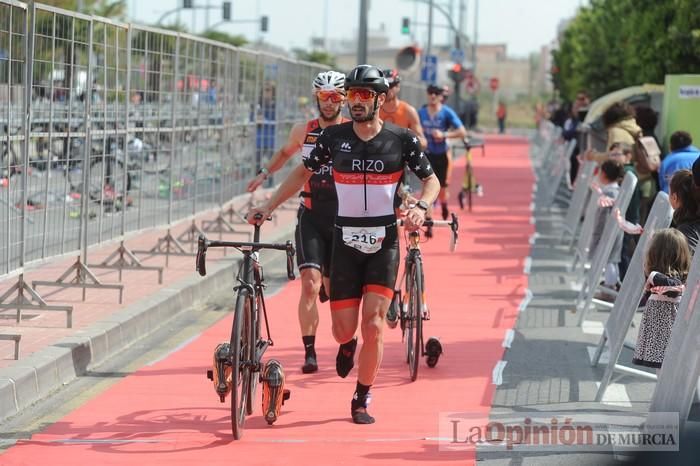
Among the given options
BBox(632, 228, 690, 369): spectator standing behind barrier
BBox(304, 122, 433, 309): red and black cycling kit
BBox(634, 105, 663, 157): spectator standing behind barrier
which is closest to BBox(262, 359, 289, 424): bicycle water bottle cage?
BBox(304, 122, 433, 309): red and black cycling kit

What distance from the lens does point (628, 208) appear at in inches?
574

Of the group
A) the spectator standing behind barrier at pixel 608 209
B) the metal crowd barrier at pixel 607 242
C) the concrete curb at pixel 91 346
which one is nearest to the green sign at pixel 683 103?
the spectator standing behind barrier at pixel 608 209

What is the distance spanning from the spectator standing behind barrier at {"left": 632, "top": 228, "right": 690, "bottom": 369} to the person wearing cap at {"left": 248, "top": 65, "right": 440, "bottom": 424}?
4.51ft

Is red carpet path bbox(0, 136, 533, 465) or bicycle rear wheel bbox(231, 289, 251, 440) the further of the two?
bicycle rear wheel bbox(231, 289, 251, 440)

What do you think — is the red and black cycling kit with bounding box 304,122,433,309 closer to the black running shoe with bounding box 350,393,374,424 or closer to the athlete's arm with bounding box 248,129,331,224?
the athlete's arm with bounding box 248,129,331,224

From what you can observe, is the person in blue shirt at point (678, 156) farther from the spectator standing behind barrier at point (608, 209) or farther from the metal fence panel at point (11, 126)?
the metal fence panel at point (11, 126)

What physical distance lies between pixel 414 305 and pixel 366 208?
192cm

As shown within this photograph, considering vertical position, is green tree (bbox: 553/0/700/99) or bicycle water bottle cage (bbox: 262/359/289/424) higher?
green tree (bbox: 553/0/700/99)

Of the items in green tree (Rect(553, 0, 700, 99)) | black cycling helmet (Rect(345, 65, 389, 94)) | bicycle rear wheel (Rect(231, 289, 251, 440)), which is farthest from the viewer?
green tree (Rect(553, 0, 700, 99))

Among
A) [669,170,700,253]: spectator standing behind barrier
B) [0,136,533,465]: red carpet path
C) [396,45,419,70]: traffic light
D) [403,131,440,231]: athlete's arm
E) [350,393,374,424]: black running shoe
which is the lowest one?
[0,136,533,465]: red carpet path

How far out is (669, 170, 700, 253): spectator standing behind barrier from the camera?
975cm

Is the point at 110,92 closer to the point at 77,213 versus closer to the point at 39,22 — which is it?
the point at 77,213

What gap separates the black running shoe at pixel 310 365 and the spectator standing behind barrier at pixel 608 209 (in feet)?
15.6

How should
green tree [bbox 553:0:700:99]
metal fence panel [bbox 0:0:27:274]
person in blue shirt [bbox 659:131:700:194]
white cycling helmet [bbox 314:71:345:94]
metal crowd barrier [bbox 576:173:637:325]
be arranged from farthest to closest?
1. green tree [bbox 553:0:700:99]
2. person in blue shirt [bbox 659:131:700:194]
3. metal crowd barrier [bbox 576:173:637:325]
4. metal fence panel [bbox 0:0:27:274]
5. white cycling helmet [bbox 314:71:345:94]
